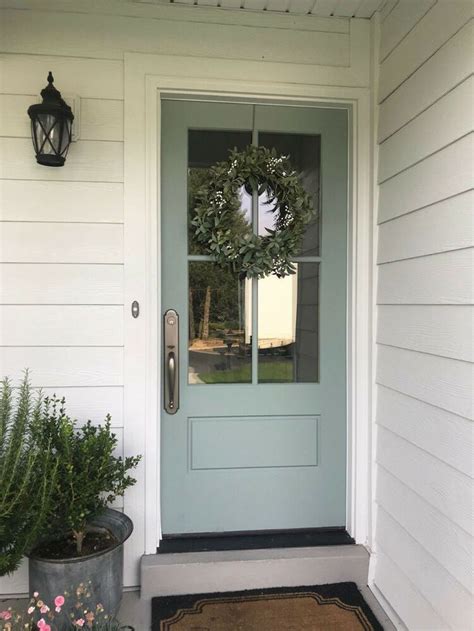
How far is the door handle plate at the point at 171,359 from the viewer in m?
1.90

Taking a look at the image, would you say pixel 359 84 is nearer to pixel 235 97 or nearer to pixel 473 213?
pixel 235 97

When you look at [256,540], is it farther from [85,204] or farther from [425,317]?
[85,204]

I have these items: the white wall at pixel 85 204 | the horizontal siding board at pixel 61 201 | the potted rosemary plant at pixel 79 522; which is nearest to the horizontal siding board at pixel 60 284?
the white wall at pixel 85 204

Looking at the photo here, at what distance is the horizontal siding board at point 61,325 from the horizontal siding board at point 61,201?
37 cm

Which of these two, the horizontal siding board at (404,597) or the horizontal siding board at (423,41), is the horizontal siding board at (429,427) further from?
the horizontal siding board at (423,41)

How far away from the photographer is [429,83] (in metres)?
1.50

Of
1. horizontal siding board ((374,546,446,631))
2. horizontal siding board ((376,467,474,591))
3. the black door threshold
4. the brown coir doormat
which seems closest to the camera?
horizontal siding board ((376,467,474,591))

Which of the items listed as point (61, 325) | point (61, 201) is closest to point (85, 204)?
point (61, 201)

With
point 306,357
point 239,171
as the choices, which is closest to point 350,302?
point 306,357

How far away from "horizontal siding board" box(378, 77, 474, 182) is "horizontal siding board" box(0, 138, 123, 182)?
1.10m

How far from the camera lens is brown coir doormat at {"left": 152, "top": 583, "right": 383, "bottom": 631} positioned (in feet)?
5.34

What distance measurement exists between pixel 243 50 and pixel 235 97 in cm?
19

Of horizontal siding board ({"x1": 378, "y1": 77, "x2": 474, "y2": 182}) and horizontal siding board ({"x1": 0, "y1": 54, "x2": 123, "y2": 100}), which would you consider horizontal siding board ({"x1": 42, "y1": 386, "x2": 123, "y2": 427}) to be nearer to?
horizontal siding board ({"x1": 0, "y1": 54, "x2": 123, "y2": 100})

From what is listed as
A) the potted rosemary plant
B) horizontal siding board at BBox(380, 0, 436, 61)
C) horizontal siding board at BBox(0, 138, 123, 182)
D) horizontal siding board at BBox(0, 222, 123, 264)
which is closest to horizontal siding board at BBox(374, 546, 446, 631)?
the potted rosemary plant
